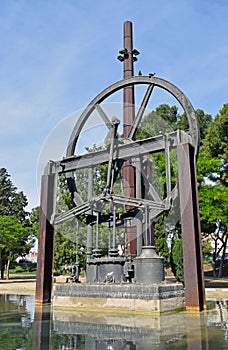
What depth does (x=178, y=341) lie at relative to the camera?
5.95 meters

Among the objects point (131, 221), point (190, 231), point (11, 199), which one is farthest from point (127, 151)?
point (11, 199)

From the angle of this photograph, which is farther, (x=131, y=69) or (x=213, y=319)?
(x=131, y=69)

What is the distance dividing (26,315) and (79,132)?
7.24 meters

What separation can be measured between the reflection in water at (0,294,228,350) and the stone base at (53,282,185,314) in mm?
442

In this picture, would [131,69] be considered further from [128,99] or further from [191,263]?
[191,263]

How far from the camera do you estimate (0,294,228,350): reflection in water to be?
18.9 feet

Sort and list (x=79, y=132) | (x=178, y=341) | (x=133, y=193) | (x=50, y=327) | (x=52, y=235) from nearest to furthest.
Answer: (x=178, y=341)
(x=50, y=327)
(x=52, y=235)
(x=79, y=132)
(x=133, y=193)

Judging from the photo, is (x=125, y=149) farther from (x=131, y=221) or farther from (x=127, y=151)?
(x=131, y=221)

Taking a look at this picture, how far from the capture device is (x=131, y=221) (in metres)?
13.8

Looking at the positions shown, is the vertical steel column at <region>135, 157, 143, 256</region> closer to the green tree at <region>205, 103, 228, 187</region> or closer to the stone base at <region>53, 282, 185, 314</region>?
the stone base at <region>53, 282, 185, 314</region>

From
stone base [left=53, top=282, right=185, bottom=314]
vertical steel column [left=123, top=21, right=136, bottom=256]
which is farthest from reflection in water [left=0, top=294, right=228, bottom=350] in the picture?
vertical steel column [left=123, top=21, right=136, bottom=256]

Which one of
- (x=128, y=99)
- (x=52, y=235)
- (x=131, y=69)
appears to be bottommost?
(x=52, y=235)

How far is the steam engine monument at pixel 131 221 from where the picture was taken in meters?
9.67

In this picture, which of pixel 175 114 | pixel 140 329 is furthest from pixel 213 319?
pixel 175 114
